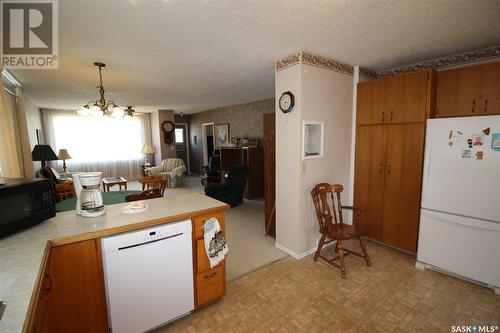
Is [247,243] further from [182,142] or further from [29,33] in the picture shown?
[182,142]

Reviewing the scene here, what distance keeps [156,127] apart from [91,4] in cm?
633

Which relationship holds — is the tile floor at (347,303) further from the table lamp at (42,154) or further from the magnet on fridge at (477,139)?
the table lamp at (42,154)

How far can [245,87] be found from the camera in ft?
14.0

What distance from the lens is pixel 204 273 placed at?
194cm

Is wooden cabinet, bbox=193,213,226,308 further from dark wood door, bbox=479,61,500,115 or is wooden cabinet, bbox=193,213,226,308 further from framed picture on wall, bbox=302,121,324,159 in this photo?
dark wood door, bbox=479,61,500,115

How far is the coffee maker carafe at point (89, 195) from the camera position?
171 cm

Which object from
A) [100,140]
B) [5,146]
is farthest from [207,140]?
[5,146]

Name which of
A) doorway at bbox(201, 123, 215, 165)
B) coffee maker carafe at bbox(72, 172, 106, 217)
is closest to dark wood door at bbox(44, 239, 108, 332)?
coffee maker carafe at bbox(72, 172, 106, 217)

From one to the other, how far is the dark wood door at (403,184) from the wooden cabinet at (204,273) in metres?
2.25

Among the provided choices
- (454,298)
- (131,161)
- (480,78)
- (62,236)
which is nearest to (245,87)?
(480,78)

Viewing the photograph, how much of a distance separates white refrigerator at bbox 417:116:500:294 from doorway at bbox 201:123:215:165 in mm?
6667

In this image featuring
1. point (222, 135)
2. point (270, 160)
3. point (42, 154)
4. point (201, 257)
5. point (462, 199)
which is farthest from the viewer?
point (222, 135)

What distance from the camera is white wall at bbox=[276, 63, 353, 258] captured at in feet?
8.70

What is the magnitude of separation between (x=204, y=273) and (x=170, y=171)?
548 cm
